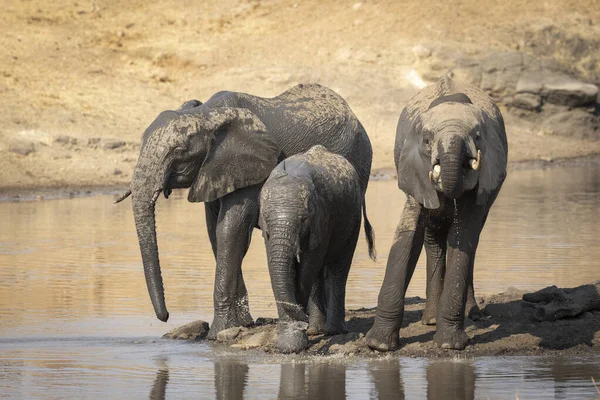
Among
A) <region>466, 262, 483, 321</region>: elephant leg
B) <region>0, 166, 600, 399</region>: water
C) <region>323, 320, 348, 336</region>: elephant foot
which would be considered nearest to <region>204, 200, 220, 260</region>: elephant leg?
<region>0, 166, 600, 399</region>: water

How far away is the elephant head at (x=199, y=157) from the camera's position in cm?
1058

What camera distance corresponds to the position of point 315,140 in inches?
452

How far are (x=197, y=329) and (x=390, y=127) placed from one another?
17.4m

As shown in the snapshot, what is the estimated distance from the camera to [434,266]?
10.7m

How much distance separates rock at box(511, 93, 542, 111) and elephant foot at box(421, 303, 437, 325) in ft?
66.3

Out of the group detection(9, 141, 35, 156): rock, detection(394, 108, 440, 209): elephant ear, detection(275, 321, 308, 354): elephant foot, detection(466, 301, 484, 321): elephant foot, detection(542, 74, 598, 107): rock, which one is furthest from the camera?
detection(542, 74, 598, 107): rock

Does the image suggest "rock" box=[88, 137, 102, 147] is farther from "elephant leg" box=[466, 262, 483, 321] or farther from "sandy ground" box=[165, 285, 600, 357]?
"elephant leg" box=[466, 262, 483, 321]

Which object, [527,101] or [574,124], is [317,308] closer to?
[527,101]

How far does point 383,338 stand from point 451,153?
1.57m

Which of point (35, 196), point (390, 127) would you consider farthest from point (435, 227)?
point (390, 127)

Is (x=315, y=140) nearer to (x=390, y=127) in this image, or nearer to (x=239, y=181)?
(x=239, y=181)

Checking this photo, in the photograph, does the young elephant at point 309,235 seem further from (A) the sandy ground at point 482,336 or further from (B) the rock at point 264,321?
(B) the rock at point 264,321

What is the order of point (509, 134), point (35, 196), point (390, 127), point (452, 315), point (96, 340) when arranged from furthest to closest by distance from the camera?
point (509, 134)
point (390, 127)
point (35, 196)
point (96, 340)
point (452, 315)

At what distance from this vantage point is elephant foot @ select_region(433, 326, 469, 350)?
32.1 ft
